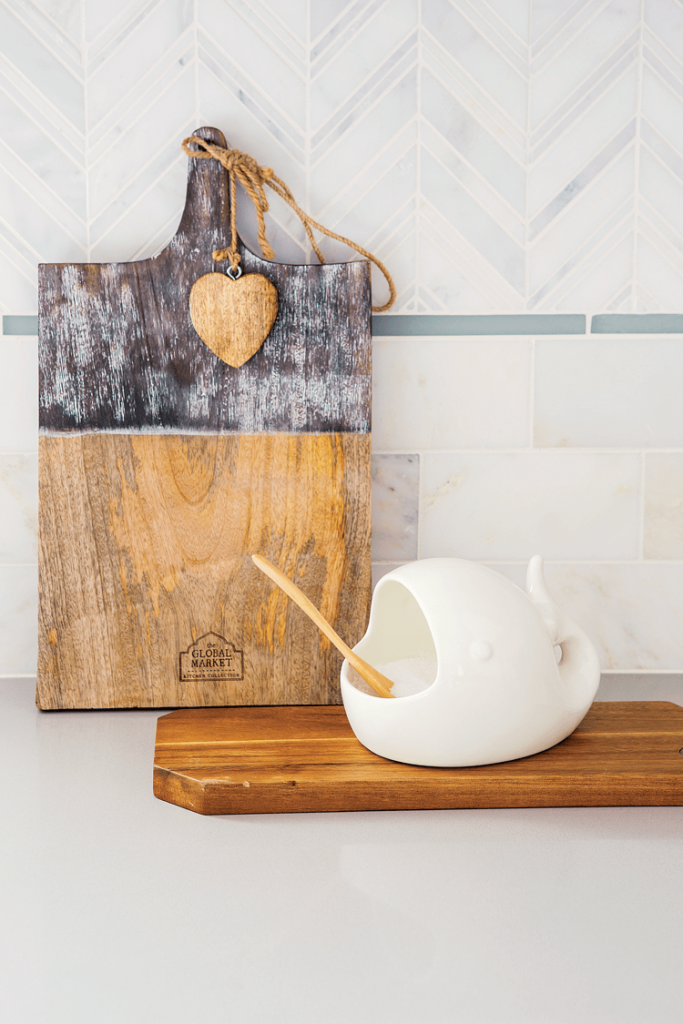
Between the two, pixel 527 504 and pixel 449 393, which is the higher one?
pixel 449 393

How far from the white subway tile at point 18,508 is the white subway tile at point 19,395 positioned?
0.02 m

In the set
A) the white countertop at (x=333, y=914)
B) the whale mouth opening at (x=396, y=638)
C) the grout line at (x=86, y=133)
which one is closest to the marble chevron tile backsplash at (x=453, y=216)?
the grout line at (x=86, y=133)

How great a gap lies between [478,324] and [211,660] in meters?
0.51

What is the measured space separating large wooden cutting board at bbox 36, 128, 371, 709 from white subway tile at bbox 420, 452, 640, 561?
0.42 feet

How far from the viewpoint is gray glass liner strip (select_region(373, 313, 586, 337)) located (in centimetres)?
91

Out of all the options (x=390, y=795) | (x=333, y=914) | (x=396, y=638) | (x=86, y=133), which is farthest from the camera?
(x=86, y=133)

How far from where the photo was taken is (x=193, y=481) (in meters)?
0.84

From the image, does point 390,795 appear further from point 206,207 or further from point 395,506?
point 206,207

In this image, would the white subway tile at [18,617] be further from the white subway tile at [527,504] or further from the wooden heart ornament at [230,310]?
the white subway tile at [527,504]

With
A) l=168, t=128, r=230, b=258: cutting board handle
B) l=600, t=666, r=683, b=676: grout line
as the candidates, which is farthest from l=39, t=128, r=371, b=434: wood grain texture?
l=600, t=666, r=683, b=676: grout line

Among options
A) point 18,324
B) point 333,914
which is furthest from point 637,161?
point 333,914

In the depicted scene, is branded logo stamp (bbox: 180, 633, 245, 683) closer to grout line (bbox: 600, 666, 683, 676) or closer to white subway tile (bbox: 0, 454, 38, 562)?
white subway tile (bbox: 0, 454, 38, 562)

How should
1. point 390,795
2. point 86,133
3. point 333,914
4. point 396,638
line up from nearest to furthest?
point 333,914 < point 390,795 < point 396,638 < point 86,133

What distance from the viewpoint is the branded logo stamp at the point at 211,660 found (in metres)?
0.85
